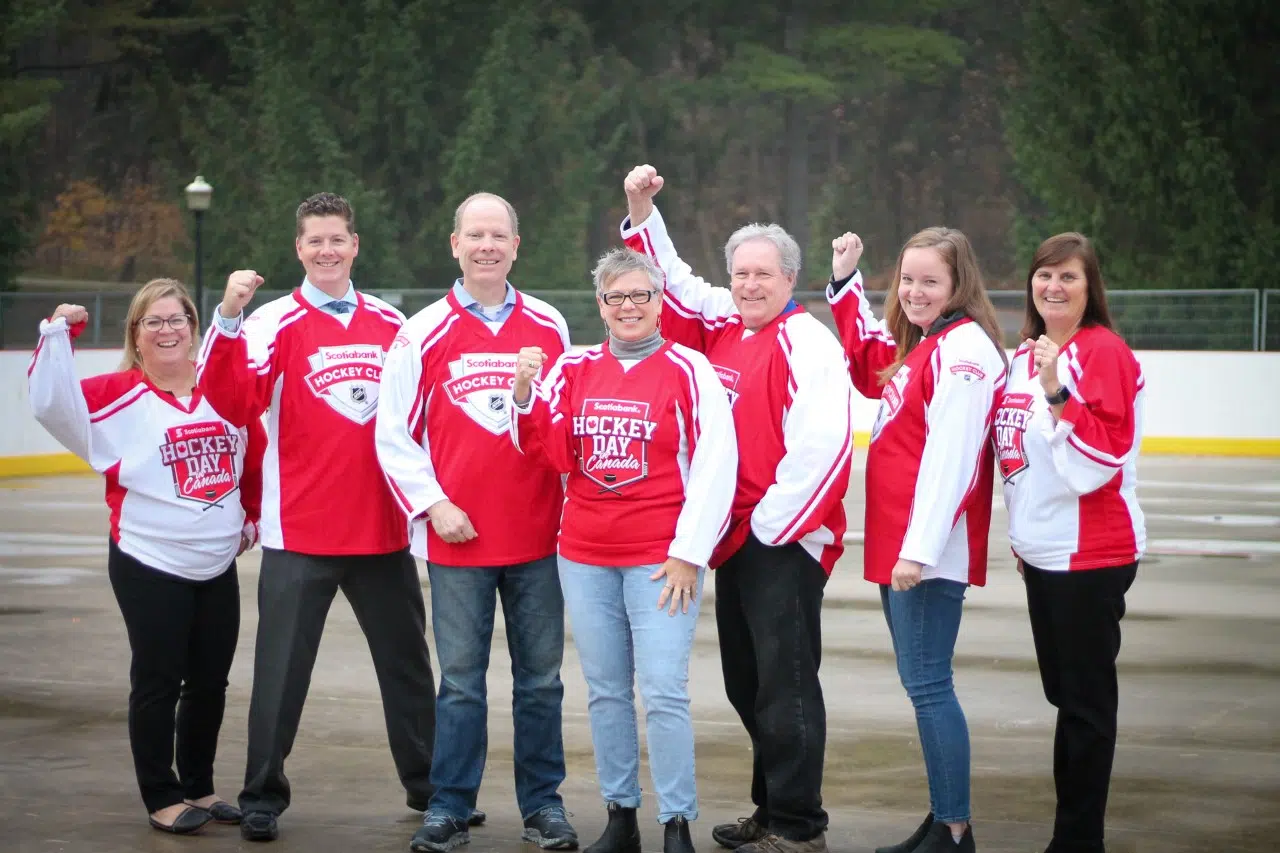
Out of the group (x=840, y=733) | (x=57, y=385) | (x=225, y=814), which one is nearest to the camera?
(x=57, y=385)

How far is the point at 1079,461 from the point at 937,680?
0.76 m

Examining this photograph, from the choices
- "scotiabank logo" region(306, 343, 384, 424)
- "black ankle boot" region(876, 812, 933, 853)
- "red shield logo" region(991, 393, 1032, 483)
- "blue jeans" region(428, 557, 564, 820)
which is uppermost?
"scotiabank logo" region(306, 343, 384, 424)

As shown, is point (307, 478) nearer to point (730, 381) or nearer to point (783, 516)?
point (730, 381)

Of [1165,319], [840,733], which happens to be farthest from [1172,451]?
[840,733]

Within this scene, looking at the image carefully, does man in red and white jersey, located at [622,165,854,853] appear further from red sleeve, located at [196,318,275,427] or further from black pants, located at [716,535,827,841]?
red sleeve, located at [196,318,275,427]

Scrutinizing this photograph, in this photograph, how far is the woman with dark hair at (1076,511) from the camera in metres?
4.81

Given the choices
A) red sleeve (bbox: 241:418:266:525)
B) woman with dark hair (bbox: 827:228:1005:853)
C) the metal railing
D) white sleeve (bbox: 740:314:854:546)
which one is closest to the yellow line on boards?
the metal railing

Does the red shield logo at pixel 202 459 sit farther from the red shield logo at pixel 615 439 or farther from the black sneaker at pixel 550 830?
the black sneaker at pixel 550 830

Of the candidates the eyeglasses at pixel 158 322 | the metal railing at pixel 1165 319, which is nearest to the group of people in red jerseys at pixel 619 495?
the eyeglasses at pixel 158 322

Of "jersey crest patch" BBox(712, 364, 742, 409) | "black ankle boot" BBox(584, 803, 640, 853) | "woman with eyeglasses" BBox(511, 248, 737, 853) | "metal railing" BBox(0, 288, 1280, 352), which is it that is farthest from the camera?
"metal railing" BBox(0, 288, 1280, 352)

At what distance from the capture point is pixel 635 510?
16.3 ft

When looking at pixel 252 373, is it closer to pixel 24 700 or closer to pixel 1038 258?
pixel 1038 258

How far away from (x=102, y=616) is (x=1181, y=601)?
6.40 m

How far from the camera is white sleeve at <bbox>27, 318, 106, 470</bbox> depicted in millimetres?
5156
